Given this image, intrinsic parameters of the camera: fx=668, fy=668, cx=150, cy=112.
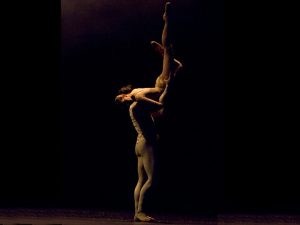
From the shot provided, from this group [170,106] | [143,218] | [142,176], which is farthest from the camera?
[170,106]

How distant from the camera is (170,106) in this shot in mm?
8398

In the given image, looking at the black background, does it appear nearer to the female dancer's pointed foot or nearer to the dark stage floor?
the dark stage floor

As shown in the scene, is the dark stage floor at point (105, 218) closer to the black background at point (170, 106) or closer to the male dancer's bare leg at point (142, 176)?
the male dancer's bare leg at point (142, 176)

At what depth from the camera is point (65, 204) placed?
344 inches

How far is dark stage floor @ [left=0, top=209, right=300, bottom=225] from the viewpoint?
24.1 feet

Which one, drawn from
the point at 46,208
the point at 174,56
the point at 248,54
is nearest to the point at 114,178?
the point at 46,208

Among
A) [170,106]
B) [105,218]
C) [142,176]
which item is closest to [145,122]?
[142,176]

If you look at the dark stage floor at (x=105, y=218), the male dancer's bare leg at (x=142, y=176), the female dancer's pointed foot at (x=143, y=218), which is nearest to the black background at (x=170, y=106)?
the dark stage floor at (x=105, y=218)

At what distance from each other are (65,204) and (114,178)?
2.55ft

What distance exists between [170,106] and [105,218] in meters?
1.66

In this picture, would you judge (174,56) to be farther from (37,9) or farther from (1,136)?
(1,136)

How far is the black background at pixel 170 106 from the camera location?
8234 millimetres

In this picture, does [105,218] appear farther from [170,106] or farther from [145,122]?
[170,106]

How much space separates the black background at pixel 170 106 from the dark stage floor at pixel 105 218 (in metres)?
0.27
